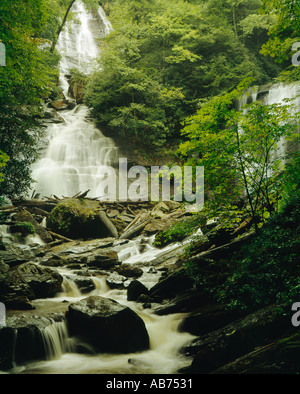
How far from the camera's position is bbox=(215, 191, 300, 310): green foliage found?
3709 mm

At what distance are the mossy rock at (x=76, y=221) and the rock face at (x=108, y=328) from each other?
7747 mm

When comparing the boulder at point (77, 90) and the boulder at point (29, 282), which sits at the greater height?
the boulder at point (77, 90)

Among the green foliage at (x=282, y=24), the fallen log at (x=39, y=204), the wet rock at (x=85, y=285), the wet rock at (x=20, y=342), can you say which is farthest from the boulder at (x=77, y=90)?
the wet rock at (x=20, y=342)

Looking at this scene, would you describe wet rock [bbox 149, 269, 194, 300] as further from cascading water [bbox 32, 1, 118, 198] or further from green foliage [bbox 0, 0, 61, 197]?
cascading water [bbox 32, 1, 118, 198]

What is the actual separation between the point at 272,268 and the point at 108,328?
325cm

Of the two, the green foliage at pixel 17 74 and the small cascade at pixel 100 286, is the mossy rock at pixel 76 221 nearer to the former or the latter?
the green foliage at pixel 17 74

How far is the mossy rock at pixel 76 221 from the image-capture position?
1272 cm

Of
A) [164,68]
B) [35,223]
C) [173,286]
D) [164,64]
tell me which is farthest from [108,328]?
[164,64]

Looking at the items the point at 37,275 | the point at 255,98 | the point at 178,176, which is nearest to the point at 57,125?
the point at 255,98

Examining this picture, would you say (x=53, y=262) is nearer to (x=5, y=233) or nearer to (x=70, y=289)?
(x=70, y=289)

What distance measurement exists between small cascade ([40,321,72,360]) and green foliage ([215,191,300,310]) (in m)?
3.14

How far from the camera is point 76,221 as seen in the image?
1281cm

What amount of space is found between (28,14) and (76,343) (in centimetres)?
1014
